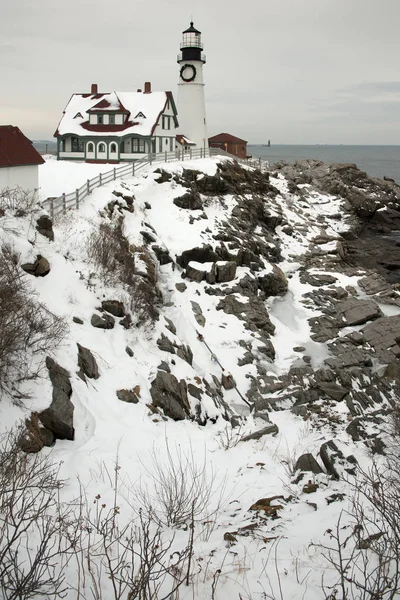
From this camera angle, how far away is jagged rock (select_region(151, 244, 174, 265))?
26344 millimetres

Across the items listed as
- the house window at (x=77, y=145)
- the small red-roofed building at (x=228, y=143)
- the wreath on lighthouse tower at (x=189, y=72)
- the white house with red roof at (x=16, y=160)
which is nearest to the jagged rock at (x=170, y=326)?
the white house with red roof at (x=16, y=160)

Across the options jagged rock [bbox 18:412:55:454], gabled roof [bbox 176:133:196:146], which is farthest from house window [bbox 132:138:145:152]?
jagged rock [bbox 18:412:55:454]

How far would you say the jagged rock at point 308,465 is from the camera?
1110 centimetres

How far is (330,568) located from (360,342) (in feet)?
57.7

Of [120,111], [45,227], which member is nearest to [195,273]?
[45,227]

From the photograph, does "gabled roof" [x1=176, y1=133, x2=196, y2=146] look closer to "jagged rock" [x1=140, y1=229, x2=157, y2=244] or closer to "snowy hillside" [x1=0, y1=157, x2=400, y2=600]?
"snowy hillside" [x1=0, y1=157, x2=400, y2=600]

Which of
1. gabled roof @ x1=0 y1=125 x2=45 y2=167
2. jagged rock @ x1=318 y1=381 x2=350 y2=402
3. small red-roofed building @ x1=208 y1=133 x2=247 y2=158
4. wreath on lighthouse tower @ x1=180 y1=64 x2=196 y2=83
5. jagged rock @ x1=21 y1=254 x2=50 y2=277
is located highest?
wreath on lighthouse tower @ x1=180 y1=64 x2=196 y2=83

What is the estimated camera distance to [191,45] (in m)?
49.7

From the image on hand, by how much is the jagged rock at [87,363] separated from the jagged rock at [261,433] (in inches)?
176

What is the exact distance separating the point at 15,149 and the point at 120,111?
73.6 ft

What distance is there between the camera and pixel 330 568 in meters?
6.73

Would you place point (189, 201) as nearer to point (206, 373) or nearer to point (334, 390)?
point (206, 373)

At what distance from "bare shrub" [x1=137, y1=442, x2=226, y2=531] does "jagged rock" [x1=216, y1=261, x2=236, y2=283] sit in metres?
15.4

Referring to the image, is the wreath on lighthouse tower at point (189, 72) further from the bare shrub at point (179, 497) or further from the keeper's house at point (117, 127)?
the bare shrub at point (179, 497)
